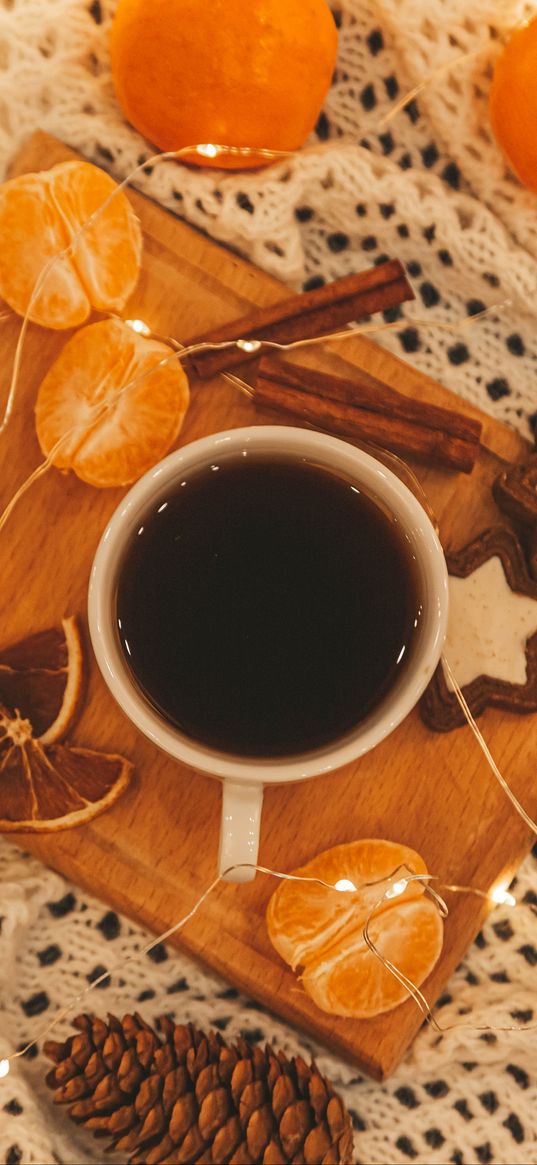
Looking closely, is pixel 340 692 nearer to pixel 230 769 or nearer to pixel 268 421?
pixel 230 769

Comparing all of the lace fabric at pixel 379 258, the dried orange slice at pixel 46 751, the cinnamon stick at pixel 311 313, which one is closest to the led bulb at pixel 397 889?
the lace fabric at pixel 379 258

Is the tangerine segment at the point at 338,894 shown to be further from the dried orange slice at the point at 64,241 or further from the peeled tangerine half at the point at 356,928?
the dried orange slice at the point at 64,241

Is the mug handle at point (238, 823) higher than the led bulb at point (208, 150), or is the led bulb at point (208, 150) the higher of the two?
the led bulb at point (208, 150)

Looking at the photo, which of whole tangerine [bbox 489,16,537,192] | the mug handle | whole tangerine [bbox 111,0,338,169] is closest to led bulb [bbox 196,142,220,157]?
whole tangerine [bbox 111,0,338,169]

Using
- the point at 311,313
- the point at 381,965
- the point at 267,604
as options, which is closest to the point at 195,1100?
the point at 381,965

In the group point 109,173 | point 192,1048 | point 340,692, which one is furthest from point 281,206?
point 192,1048
